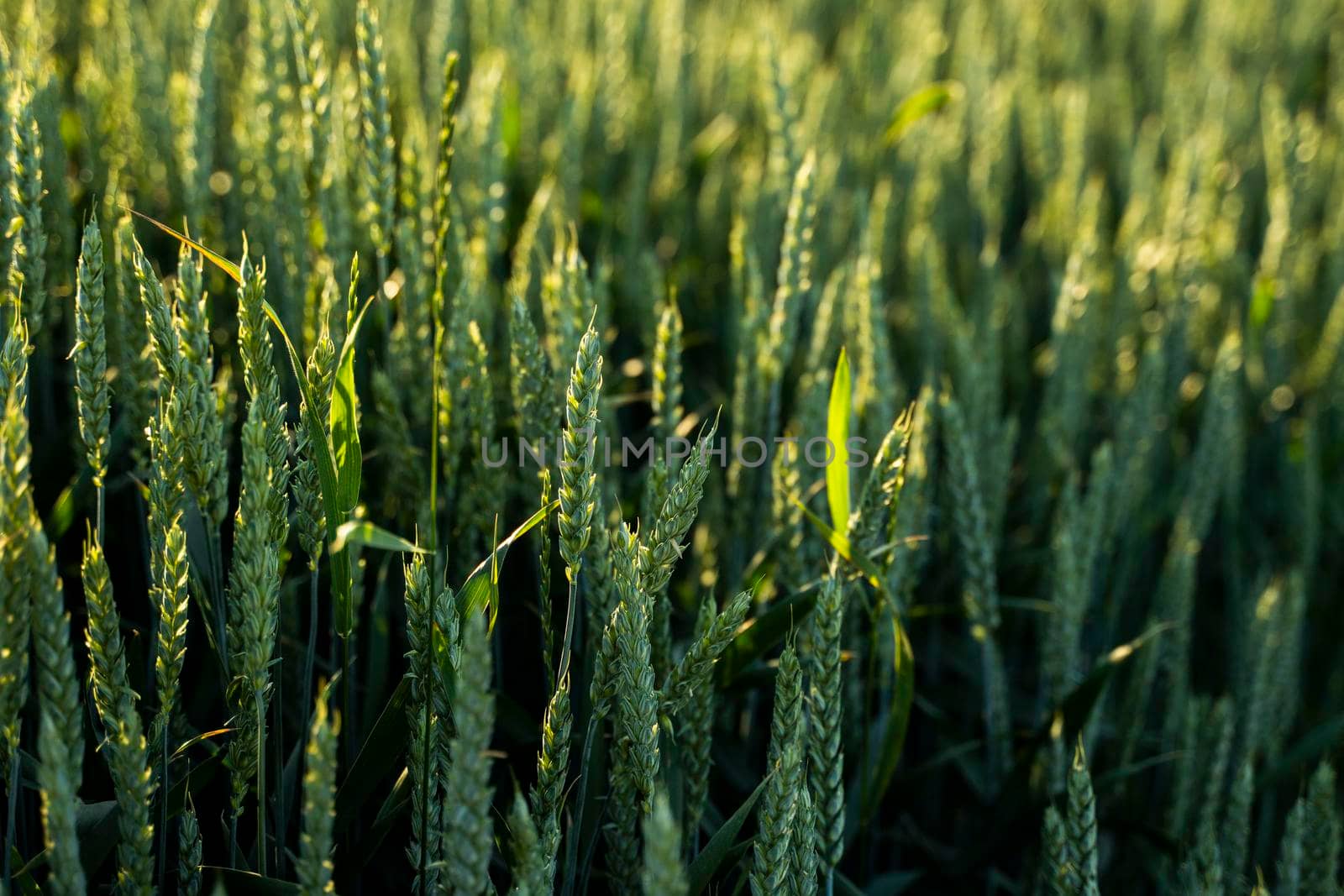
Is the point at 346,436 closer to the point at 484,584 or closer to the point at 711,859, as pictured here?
the point at 484,584

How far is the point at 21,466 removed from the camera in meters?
0.68

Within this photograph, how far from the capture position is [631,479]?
150cm

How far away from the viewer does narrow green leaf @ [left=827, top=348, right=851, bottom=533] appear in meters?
1.01

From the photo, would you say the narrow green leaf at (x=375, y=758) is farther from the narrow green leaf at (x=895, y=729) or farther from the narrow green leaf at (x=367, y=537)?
the narrow green leaf at (x=895, y=729)

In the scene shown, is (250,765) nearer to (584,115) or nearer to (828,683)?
(828,683)

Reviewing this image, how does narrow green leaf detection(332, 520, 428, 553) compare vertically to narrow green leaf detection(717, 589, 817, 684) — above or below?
above

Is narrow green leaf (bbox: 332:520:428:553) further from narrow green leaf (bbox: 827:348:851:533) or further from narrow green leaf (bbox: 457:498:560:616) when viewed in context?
narrow green leaf (bbox: 827:348:851:533)

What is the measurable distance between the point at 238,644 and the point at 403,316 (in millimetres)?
456

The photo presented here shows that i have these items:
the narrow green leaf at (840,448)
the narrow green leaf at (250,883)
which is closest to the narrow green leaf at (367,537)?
the narrow green leaf at (250,883)

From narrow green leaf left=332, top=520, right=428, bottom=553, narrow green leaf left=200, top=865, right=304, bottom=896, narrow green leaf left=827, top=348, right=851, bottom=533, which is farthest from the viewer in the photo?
narrow green leaf left=827, top=348, right=851, bottom=533

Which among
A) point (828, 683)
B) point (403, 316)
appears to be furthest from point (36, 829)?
point (828, 683)

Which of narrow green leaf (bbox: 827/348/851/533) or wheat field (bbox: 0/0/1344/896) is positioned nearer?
wheat field (bbox: 0/0/1344/896)

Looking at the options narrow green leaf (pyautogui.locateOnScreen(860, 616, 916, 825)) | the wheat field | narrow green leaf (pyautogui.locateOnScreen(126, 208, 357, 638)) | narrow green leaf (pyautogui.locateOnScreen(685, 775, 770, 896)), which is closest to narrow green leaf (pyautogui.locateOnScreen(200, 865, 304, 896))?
the wheat field

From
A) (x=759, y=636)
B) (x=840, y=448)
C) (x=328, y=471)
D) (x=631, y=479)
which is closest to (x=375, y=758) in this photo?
(x=328, y=471)
